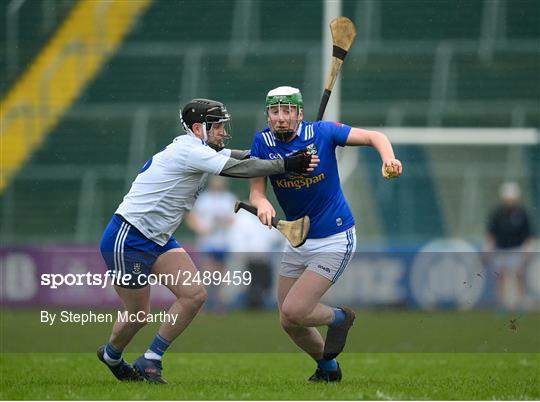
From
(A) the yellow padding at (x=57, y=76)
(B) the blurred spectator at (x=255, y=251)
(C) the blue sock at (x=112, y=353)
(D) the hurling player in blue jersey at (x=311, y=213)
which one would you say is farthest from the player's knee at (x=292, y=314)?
(B) the blurred spectator at (x=255, y=251)

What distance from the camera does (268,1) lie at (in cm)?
1199

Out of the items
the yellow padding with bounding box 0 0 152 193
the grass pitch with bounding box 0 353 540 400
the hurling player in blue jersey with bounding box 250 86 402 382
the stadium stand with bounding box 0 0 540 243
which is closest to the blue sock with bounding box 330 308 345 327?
the hurling player in blue jersey with bounding box 250 86 402 382

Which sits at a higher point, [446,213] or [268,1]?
[268,1]

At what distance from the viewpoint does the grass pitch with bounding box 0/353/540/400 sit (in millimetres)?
6578

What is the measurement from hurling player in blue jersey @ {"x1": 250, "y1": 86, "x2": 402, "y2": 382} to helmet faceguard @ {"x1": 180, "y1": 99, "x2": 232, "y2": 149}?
25cm

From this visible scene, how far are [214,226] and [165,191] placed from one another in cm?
710

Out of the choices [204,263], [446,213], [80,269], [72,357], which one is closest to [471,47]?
[446,213]

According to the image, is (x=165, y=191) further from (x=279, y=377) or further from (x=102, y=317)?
(x=102, y=317)

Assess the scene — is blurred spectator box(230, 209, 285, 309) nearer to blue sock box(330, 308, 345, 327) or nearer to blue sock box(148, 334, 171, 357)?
blue sock box(330, 308, 345, 327)

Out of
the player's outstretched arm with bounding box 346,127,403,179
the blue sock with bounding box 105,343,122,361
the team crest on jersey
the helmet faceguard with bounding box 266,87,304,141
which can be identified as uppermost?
the helmet faceguard with bounding box 266,87,304,141

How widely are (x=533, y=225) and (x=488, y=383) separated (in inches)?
281

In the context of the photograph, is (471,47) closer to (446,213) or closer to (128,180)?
(446,213)

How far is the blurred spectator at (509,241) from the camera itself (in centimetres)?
1358

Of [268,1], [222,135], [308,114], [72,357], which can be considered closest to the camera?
[222,135]
